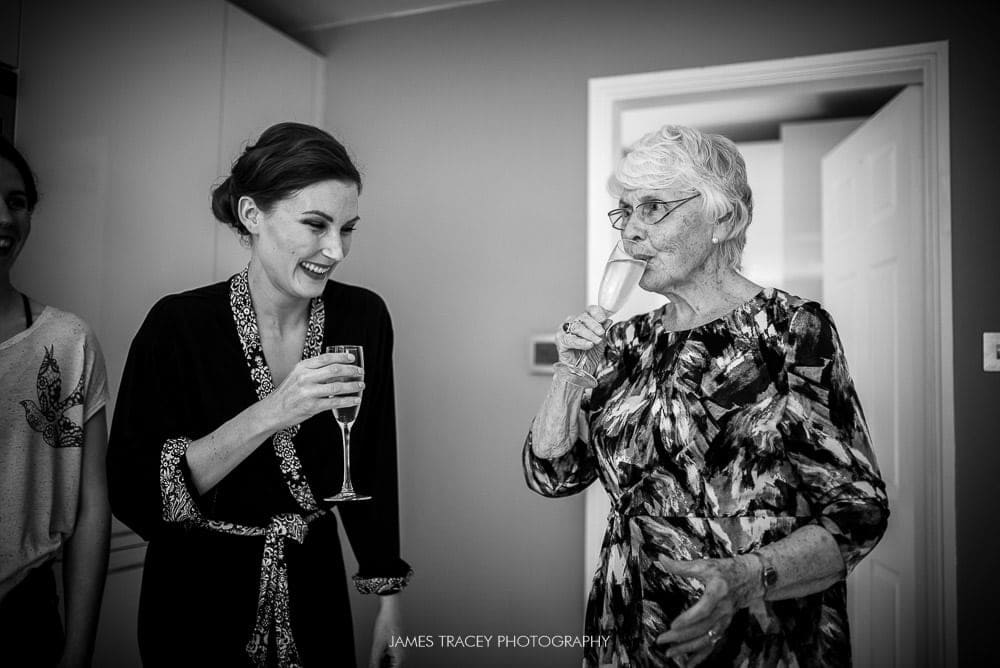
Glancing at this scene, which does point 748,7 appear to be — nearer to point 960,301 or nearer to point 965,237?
point 965,237

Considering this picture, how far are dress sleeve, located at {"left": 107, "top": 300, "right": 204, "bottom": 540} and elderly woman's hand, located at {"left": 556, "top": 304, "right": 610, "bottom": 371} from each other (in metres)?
0.68

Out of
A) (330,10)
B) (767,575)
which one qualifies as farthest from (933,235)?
(330,10)

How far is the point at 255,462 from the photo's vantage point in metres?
1.35

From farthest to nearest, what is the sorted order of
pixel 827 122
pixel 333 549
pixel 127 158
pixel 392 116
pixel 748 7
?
pixel 827 122 → pixel 392 116 → pixel 748 7 → pixel 127 158 → pixel 333 549

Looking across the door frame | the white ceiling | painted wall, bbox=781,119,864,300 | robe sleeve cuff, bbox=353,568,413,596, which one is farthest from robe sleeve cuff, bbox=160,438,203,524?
painted wall, bbox=781,119,864,300

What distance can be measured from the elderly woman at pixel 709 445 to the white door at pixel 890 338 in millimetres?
1161

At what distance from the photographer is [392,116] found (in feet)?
9.30

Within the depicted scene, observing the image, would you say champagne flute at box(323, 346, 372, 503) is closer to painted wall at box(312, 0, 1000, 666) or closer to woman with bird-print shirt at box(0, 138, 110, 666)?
woman with bird-print shirt at box(0, 138, 110, 666)

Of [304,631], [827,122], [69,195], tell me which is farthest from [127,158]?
[827,122]

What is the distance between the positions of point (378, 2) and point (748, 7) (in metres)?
1.35

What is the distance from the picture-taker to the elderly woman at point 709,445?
1.09m

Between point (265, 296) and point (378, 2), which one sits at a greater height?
point (378, 2)

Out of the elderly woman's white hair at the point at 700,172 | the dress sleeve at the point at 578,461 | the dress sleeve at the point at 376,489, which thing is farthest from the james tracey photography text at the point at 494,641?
the elderly woman's white hair at the point at 700,172

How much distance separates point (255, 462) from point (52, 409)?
0.40 metres
